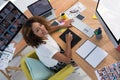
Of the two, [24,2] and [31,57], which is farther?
[24,2]

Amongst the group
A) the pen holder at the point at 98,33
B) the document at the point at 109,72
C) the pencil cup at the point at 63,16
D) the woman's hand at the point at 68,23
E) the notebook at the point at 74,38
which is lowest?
the document at the point at 109,72

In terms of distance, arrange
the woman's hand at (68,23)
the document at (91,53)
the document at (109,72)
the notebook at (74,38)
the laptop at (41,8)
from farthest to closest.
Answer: the laptop at (41,8) < the woman's hand at (68,23) < the notebook at (74,38) < the document at (91,53) < the document at (109,72)

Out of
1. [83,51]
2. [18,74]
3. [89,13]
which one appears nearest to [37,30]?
[83,51]

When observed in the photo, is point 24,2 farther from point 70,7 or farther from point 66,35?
point 66,35

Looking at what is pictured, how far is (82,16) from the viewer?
233 centimetres

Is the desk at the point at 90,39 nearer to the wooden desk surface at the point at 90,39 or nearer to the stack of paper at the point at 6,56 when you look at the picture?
the wooden desk surface at the point at 90,39

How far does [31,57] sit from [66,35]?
47 centimetres

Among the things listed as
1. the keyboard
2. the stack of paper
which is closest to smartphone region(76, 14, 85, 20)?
the keyboard

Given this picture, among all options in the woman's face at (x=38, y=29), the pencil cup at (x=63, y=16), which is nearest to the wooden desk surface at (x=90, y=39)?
the pencil cup at (x=63, y=16)

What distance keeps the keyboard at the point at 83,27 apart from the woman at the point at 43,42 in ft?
0.55

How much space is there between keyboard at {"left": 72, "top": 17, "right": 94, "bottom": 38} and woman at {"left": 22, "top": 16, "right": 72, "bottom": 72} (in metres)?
0.17

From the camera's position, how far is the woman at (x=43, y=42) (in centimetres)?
203

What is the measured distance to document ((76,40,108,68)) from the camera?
2.00m

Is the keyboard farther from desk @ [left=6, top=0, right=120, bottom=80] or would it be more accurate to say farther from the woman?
the woman
